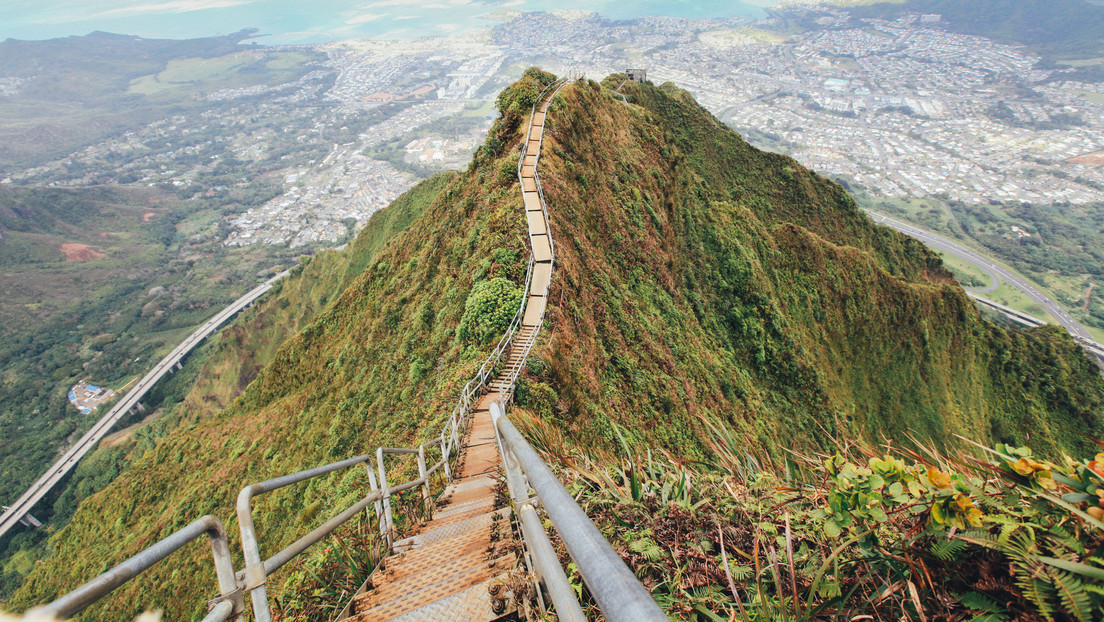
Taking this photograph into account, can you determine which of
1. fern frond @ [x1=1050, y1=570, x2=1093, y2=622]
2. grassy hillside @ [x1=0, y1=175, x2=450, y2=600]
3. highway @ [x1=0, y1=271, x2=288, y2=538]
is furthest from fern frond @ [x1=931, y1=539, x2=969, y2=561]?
highway @ [x1=0, y1=271, x2=288, y2=538]

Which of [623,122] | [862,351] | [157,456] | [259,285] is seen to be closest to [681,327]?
[623,122]

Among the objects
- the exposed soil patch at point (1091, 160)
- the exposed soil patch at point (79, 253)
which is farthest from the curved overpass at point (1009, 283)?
the exposed soil patch at point (79, 253)

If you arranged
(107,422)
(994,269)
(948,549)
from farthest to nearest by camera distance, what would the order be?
(994,269)
(107,422)
(948,549)

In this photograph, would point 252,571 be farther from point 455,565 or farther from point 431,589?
point 455,565

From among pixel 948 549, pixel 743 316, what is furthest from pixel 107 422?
pixel 948 549

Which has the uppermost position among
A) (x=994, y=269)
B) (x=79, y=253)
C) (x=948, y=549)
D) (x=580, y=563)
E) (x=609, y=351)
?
(x=580, y=563)
